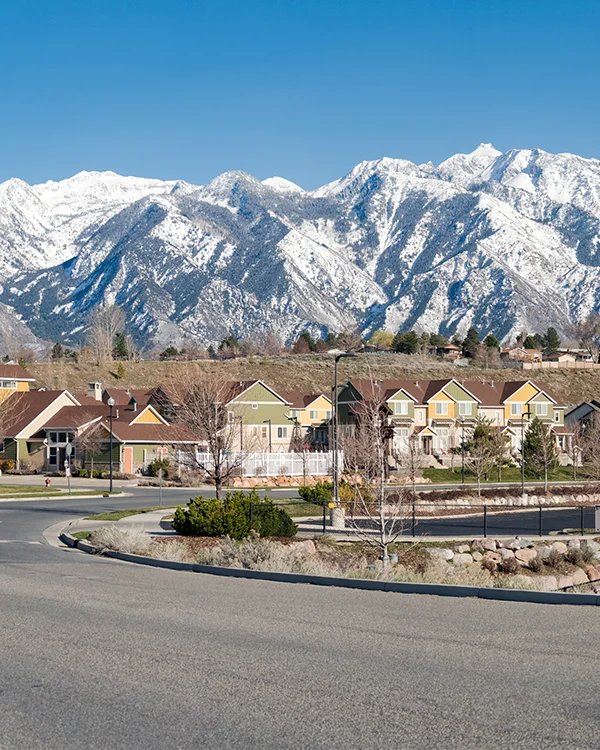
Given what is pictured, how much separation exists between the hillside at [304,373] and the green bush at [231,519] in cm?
8223

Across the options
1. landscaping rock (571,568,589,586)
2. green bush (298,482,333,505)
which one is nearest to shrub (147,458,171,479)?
green bush (298,482,333,505)

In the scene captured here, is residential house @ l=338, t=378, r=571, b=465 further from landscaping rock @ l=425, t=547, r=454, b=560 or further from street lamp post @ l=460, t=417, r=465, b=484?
landscaping rock @ l=425, t=547, r=454, b=560

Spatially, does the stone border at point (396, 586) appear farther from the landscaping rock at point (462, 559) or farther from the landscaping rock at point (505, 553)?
the landscaping rock at point (505, 553)

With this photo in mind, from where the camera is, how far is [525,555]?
32.1 meters

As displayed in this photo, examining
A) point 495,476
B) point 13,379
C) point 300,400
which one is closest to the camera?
point 495,476

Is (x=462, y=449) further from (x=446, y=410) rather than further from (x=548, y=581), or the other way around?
(x=548, y=581)

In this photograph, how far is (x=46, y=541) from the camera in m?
30.2

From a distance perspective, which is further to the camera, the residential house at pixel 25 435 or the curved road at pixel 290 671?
the residential house at pixel 25 435

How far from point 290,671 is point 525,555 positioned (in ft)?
75.7

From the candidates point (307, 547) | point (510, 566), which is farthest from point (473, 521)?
point (307, 547)

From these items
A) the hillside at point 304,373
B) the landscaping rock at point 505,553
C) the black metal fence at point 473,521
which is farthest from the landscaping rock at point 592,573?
the hillside at point 304,373

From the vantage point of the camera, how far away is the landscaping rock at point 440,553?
1195 inches

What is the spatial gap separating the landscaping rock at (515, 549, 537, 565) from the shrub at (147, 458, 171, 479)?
4117 cm

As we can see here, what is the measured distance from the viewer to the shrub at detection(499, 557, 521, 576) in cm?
2930
